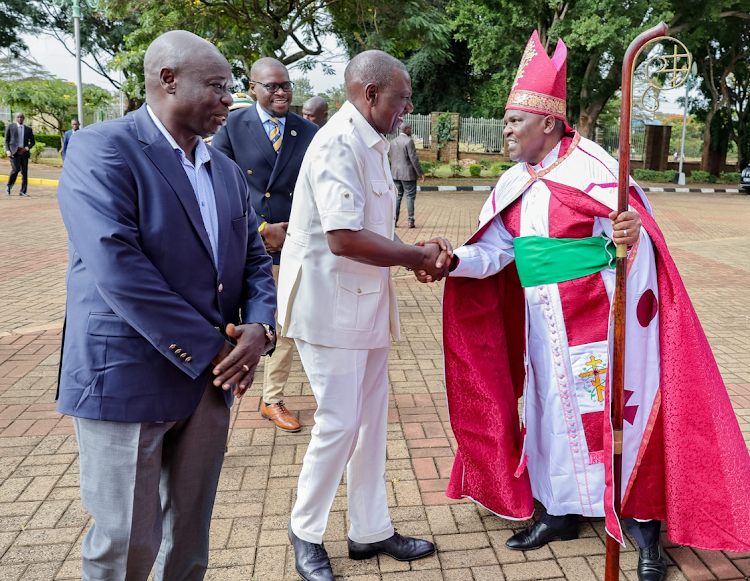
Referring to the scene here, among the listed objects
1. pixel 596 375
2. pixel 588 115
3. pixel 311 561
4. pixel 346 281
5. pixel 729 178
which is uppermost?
pixel 588 115

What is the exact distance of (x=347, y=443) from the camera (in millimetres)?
2705

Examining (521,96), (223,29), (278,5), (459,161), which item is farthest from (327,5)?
(521,96)

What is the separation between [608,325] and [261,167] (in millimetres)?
2370

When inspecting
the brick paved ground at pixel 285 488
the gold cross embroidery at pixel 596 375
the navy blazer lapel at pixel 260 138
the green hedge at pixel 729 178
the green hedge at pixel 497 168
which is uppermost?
the navy blazer lapel at pixel 260 138

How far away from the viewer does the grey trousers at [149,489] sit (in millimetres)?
1917

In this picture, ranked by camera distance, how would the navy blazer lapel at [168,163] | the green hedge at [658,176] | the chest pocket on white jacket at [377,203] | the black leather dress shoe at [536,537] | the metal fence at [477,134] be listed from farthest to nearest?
the metal fence at [477,134] → the green hedge at [658,176] → the black leather dress shoe at [536,537] → the chest pocket on white jacket at [377,203] → the navy blazer lapel at [168,163]

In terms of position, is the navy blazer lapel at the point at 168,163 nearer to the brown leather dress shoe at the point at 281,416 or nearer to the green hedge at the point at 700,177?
the brown leather dress shoe at the point at 281,416

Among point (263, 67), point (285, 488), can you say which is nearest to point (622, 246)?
point (285, 488)

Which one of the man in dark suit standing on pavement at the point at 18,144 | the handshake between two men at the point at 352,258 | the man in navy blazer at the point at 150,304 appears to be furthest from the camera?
the man in dark suit standing on pavement at the point at 18,144

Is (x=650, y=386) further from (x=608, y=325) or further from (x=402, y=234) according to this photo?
(x=402, y=234)

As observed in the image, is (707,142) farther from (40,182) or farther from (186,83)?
(186,83)

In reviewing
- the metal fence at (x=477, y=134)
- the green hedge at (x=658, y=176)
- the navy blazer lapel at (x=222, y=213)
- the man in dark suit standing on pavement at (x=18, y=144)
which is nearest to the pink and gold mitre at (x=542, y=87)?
the navy blazer lapel at (x=222, y=213)

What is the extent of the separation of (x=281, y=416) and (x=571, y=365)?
197 cm

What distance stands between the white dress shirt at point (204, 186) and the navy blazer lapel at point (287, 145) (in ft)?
7.03
